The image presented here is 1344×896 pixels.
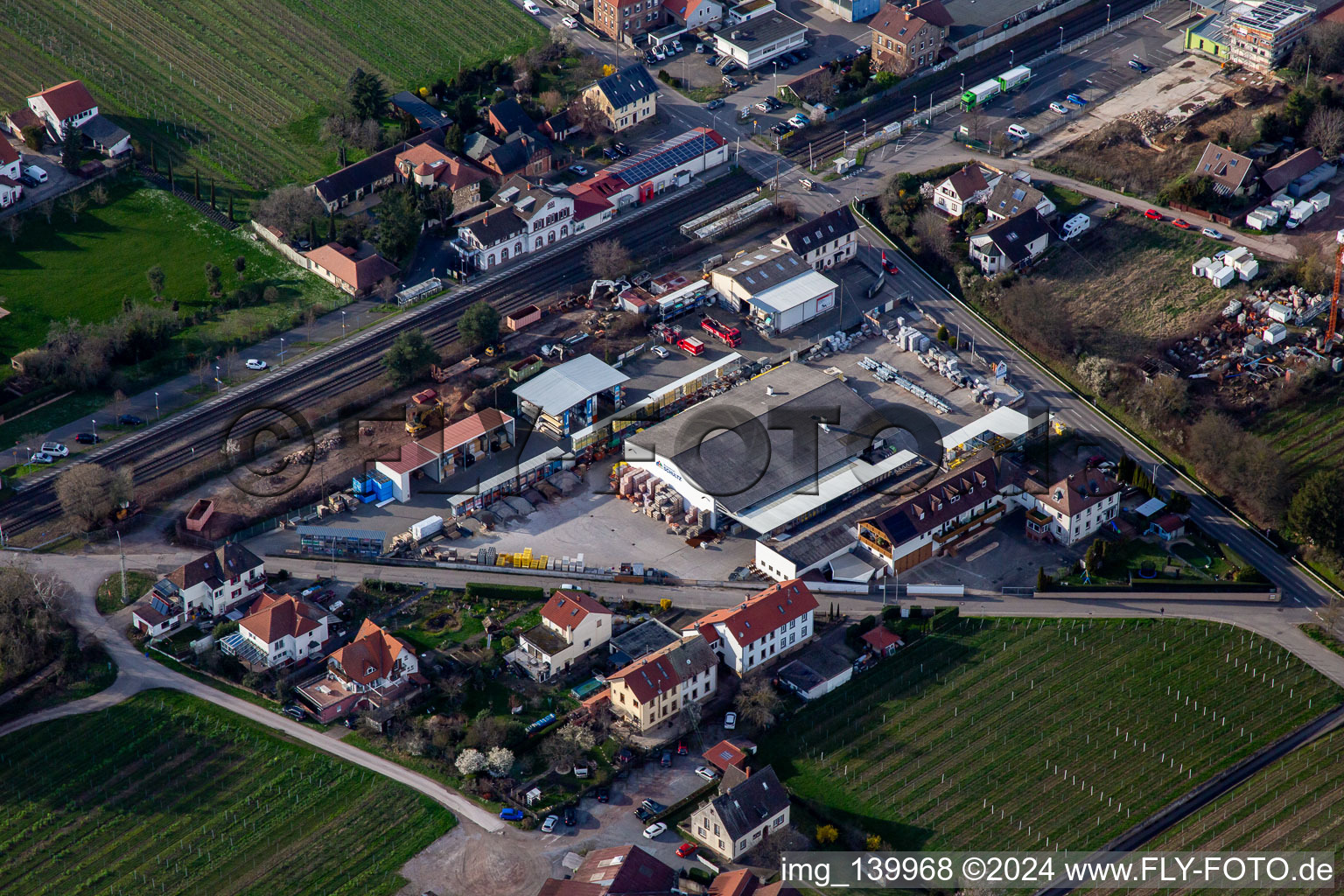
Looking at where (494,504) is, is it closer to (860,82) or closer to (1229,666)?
(1229,666)

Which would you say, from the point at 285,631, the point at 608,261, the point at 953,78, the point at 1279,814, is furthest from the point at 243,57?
the point at 1279,814

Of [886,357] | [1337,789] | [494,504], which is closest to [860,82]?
[886,357]

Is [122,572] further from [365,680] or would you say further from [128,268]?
[128,268]

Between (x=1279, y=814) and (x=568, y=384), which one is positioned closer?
(x=1279, y=814)

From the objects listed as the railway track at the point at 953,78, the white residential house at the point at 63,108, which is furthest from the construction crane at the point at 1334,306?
the white residential house at the point at 63,108

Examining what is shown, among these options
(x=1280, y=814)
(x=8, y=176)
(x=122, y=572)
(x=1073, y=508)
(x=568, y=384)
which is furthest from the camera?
(x=8, y=176)

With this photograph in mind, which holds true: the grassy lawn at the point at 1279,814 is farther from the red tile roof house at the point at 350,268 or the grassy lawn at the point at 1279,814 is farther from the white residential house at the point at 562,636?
the red tile roof house at the point at 350,268
